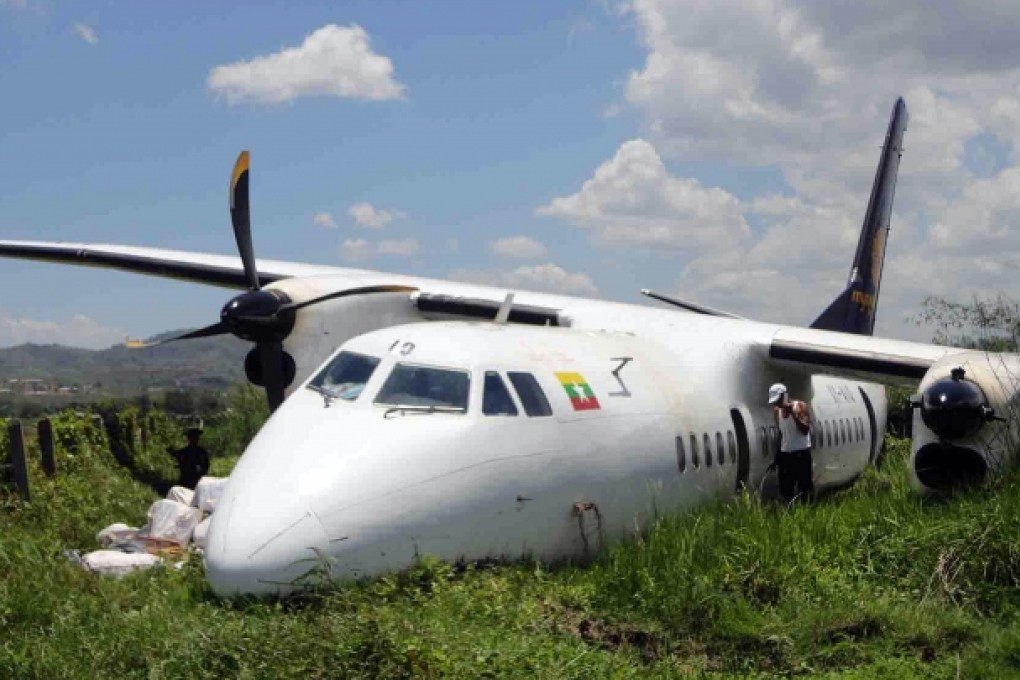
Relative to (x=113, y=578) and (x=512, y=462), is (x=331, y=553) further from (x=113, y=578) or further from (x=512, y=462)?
(x=113, y=578)

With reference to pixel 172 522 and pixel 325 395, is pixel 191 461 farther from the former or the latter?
pixel 325 395

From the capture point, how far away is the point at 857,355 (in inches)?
537

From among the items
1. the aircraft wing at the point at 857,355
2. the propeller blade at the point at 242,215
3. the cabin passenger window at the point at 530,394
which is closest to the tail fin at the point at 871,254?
the aircraft wing at the point at 857,355

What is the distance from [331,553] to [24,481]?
314 inches

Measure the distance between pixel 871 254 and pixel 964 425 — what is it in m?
10.4

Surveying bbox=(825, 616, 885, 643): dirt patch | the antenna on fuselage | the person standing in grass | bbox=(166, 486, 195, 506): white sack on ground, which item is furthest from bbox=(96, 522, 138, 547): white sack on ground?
bbox=(825, 616, 885, 643): dirt patch

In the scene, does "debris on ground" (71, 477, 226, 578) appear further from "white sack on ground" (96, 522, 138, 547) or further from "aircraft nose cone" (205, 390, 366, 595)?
"aircraft nose cone" (205, 390, 366, 595)

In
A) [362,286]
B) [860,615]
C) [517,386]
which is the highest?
[362,286]

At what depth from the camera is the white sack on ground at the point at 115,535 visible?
1252 centimetres

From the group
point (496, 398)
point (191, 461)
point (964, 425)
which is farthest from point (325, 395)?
point (191, 461)

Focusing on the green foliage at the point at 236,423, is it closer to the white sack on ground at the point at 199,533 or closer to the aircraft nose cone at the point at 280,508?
the white sack on ground at the point at 199,533

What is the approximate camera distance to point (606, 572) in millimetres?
9078

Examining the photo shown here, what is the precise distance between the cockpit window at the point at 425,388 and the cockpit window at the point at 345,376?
0.83ft

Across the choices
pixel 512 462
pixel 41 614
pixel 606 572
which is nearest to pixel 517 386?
pixel 512 462
